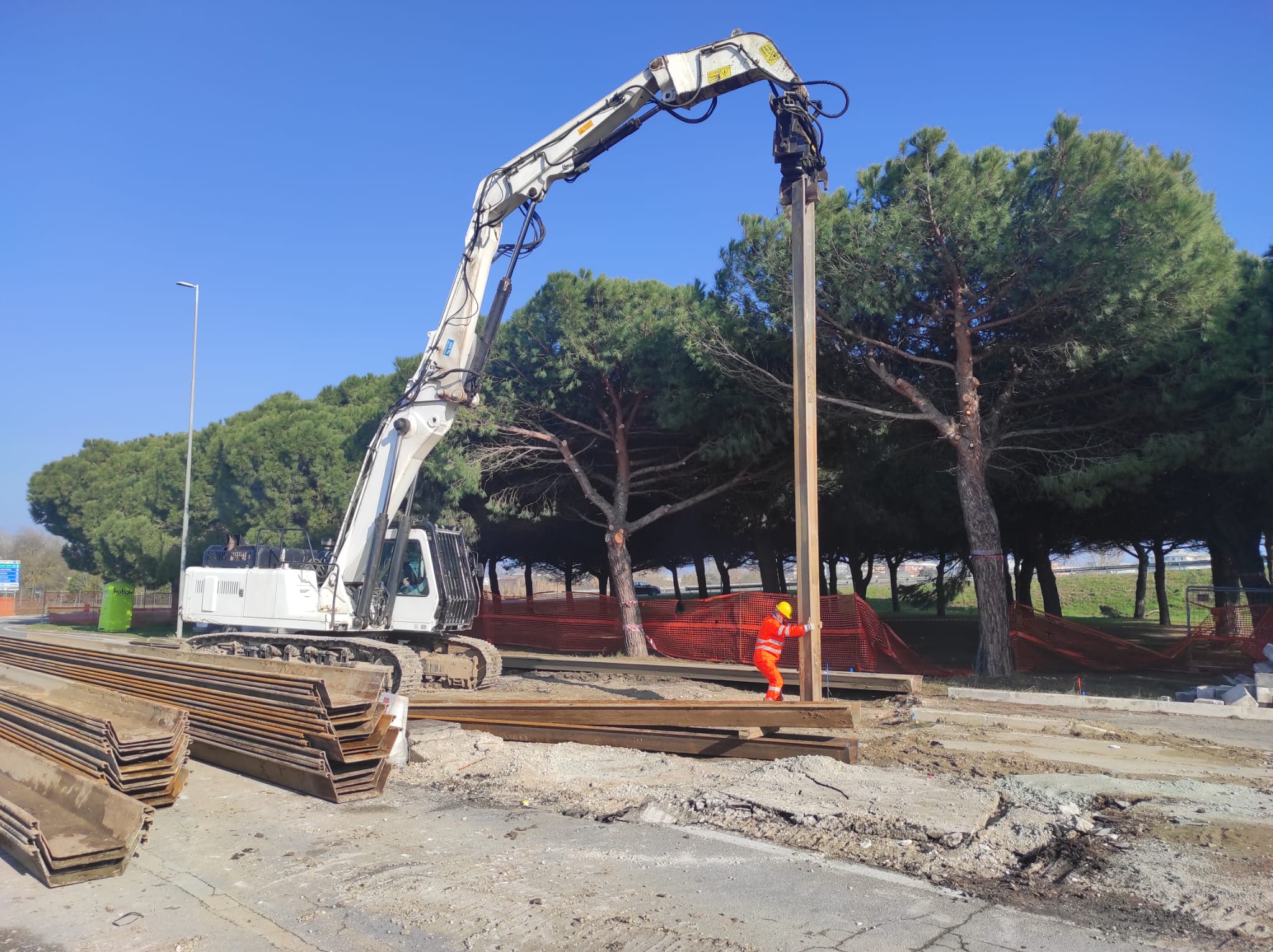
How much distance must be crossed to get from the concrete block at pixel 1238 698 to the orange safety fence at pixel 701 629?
15.8 ft

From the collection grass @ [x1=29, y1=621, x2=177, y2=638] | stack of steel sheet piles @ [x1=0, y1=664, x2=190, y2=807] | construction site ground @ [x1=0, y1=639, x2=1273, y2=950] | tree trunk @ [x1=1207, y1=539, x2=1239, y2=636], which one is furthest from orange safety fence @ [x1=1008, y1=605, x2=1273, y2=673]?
grass @ [x1=29, y1=621, x2=177, y2=638]

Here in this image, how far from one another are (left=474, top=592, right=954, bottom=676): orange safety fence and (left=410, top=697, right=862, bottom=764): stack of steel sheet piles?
18.7 ft

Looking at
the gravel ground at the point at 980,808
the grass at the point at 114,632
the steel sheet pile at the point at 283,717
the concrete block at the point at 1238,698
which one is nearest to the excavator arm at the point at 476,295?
the steel sheet pile at the point at 283,717

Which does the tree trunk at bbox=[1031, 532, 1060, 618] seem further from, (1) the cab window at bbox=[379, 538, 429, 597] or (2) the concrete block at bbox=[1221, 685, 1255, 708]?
(1) the cab window at bbox=[379, 538, 429, 597]

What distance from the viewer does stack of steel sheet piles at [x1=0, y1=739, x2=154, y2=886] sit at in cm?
→ 549

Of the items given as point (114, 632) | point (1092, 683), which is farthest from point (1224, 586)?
point (114, 632)

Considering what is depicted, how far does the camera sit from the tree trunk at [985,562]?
15.2 m

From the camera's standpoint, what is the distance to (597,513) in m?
24.5

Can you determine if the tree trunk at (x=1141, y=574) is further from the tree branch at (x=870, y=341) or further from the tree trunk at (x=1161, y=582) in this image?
the tree branch at (x=870, y=341)

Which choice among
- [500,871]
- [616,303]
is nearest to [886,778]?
[500,871]

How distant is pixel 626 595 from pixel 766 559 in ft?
22.7

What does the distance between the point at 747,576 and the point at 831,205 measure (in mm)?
100364

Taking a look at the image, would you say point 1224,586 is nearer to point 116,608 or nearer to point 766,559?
point 766,559

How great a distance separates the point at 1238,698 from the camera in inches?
446
